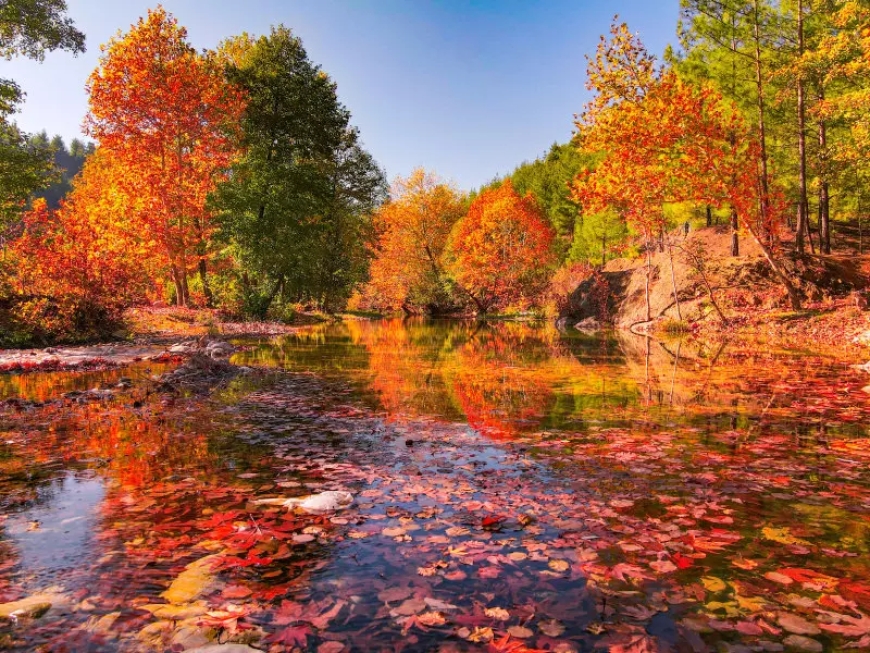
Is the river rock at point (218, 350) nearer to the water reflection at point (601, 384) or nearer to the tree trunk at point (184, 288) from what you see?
the water reflection at point (601, 384)

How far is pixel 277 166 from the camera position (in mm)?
27422

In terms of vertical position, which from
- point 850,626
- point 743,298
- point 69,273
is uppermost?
point 69,273

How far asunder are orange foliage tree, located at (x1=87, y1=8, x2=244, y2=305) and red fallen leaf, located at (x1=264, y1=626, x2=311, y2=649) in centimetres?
2529

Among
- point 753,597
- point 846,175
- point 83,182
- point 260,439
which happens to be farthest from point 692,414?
point 83,182

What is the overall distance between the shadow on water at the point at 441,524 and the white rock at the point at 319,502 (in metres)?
0.10

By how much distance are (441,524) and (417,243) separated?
152 feet

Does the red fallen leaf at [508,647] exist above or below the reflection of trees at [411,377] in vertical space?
below

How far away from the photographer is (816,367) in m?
11.5

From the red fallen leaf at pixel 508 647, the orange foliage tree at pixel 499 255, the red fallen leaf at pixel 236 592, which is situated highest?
the orange foliage tree at pixel 499 255

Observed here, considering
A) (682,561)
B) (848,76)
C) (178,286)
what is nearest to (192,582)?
(682,561)

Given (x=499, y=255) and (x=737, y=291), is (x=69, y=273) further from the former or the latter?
(x=499, y=255)

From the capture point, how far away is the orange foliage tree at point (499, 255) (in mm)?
44750

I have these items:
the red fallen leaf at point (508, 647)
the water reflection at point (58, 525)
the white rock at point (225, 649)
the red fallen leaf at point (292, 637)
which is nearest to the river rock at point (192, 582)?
the white rock at point (225, 649)

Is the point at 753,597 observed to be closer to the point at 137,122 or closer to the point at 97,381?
the point at 97,381
